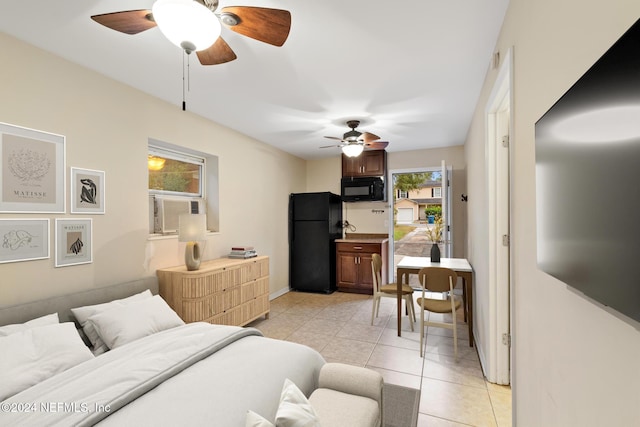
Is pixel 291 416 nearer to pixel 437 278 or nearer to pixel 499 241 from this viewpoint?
pixel 499 241

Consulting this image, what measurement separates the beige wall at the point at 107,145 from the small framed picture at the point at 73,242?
1.7 inches

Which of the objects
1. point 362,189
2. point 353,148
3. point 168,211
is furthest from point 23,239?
point 362,189

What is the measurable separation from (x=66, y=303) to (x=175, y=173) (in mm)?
1740

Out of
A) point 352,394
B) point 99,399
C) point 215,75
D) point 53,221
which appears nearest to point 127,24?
point 215,75

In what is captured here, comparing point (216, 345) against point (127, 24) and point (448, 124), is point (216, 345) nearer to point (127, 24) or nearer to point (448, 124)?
point (127, 24)

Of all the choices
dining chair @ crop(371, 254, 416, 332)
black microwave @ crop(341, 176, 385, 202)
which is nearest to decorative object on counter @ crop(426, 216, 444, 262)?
dining chair @ crop(371, 254, 416, 332)

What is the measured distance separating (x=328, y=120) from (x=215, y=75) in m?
1.52

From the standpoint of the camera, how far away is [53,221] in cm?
219

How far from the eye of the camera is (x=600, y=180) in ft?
2.21

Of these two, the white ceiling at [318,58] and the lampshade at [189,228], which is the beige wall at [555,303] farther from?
the lampshade at [189,228]

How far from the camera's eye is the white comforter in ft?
3.91

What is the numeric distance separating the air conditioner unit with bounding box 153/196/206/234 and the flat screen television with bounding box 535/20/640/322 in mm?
3325

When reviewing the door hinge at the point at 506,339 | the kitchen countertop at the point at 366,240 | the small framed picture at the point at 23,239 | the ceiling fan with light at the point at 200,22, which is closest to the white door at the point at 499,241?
the door hinge at the point at 506,339

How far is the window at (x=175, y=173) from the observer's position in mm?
3186
